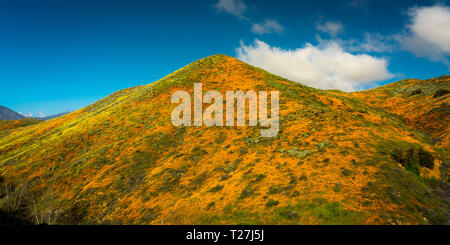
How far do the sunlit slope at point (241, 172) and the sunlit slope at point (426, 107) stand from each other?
200 inches

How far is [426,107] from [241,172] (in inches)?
1625

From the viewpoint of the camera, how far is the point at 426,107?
115 ft

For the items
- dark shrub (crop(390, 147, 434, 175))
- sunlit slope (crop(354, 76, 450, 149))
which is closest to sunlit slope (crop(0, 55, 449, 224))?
dark shrub (crop(390, 147, 434, 175))

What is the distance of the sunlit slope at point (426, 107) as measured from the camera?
25.6 metres

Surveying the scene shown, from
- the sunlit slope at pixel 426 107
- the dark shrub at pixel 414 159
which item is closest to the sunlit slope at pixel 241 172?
the dark shrub at pixel 414 159

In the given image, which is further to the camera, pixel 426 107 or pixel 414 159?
pixel 426 107

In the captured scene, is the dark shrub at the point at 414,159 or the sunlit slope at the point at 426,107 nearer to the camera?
the dark shrub at the point at 414,159

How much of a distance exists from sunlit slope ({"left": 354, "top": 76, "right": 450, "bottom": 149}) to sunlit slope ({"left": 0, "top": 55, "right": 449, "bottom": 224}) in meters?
5.09

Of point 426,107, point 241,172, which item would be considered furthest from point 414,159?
point 426,107

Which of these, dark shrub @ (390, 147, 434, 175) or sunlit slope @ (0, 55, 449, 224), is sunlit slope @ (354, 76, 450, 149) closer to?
sunlit slope @ (0, 55, 449, 224)

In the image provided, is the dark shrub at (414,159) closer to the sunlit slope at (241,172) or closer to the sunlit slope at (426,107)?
the sunlit slope at (241,172)

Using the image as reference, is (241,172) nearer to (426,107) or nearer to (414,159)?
(414,159)
